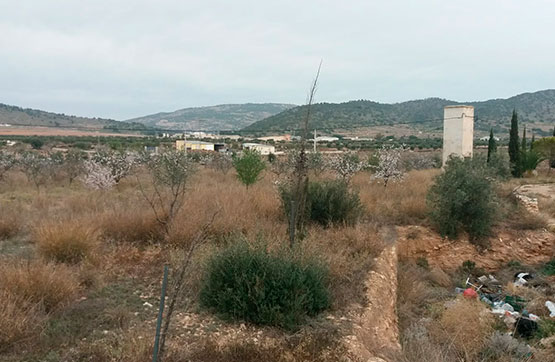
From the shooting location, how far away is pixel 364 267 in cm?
805

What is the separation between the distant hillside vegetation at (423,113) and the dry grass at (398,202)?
193 ft

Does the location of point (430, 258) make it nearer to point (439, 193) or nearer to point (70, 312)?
point (439, 193)

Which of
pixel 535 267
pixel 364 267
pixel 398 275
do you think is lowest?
pixel 535 267

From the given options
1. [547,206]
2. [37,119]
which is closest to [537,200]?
[547,206]

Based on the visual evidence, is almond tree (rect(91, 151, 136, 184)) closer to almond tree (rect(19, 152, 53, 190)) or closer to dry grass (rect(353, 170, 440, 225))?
almond tree (rect(19, 152, 53, 190))

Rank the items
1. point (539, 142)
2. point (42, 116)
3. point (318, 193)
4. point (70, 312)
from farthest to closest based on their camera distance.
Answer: point (42, 116) < point (539, 142) < point (318, 193) < point (70, 312)

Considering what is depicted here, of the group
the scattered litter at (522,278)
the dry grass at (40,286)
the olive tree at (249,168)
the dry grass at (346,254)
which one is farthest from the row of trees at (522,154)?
the dry grass at (40,286)

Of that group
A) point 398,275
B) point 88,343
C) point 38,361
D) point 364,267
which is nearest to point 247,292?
point 88,343

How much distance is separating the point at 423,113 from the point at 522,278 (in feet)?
258

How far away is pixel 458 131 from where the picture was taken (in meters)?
23.1

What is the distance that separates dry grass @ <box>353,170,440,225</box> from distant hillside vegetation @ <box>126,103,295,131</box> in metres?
101

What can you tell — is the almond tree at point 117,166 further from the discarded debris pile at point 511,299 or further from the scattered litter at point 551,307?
the scattered litter at point 551,307

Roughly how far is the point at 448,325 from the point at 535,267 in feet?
25.7

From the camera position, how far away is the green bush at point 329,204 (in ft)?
35.1
